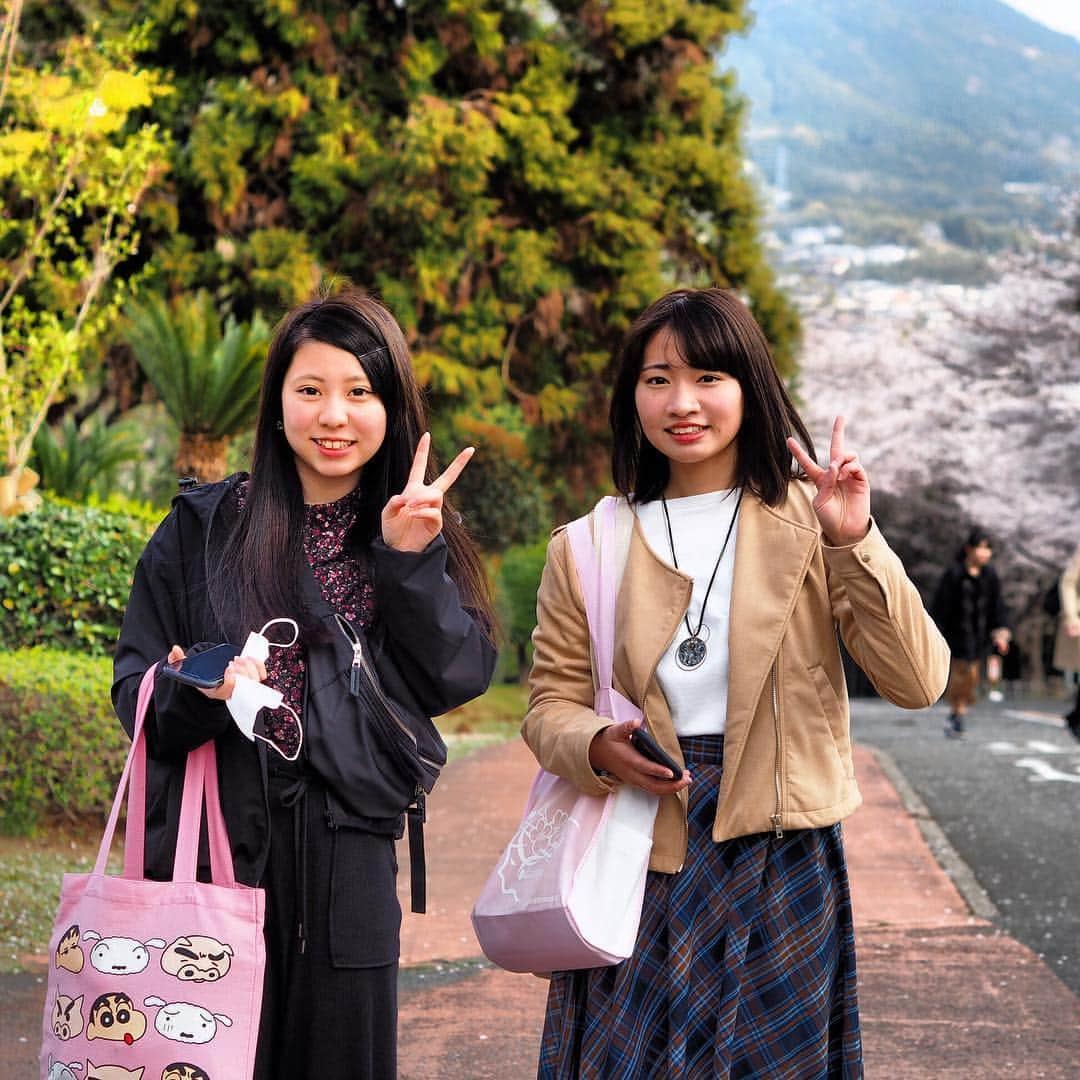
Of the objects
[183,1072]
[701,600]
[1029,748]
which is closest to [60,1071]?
[183,1072]

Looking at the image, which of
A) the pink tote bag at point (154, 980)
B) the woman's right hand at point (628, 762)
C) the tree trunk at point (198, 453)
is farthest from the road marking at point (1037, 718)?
the pink tote bag at point (154, 980)

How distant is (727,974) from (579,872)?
32 centimetres

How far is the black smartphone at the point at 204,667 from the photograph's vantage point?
266cm

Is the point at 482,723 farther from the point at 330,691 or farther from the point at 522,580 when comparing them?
the point at 330,691

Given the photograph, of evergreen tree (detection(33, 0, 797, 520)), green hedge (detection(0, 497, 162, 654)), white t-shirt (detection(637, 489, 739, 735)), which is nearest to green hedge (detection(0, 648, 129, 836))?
green hedge (detection(0, 497, 162, 654))

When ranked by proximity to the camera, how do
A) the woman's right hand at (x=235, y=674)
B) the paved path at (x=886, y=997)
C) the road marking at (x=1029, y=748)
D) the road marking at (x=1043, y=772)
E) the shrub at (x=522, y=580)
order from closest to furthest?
the woman's right hand at (x=235, y=674) < the paved path at (x=886, y=997) < the road marking at (x=1043, y=772) < the road marking at (x=1029, y=748) < the shrub at (x=522, y=580)

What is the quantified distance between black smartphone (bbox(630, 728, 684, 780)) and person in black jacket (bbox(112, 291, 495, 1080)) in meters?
0.29

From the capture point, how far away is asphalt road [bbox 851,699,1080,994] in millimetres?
7023

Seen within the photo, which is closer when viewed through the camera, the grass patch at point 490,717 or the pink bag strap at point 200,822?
the pink bag strap at point 200,822

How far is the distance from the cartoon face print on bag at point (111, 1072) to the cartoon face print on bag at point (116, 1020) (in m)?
0.04

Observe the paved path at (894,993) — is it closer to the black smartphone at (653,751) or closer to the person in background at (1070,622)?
the person in background at (1070,622)

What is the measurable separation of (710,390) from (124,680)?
116cm

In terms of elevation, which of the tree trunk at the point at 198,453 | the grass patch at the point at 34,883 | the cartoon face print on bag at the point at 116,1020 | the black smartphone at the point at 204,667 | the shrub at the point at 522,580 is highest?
the tree trunk at the point at 198,453

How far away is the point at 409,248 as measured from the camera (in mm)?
16031
